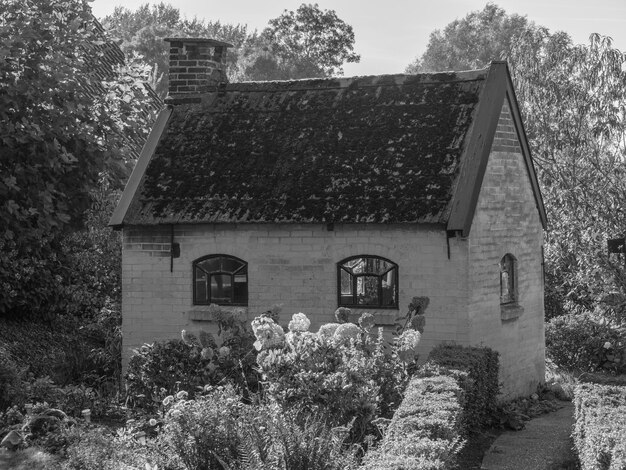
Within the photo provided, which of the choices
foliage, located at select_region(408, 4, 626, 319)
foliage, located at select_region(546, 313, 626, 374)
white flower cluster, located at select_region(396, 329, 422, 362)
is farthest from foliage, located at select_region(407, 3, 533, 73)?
white flower cluster, located at select_region(396, 329, 422, 362)

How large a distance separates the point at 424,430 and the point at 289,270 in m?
7.22

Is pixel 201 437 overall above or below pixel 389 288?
below

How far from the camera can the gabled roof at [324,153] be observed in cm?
1535

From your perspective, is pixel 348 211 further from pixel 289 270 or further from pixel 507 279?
pixel 507 279

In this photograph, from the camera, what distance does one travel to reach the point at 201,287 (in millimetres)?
16547

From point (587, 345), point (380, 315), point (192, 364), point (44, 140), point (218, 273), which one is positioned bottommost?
point (587, 345)

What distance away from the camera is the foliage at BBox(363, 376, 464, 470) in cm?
784

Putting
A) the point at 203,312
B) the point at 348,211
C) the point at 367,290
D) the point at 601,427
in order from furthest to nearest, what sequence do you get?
1. the point at 203,312
2. the point at 367,290
3. the point at 348,211
4. the point at 601,427

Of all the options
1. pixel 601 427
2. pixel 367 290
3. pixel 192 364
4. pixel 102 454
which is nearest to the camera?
pixel 601 427

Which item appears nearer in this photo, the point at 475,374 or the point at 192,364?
the point at 475,374

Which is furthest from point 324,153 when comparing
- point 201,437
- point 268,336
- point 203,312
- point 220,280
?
point 201,437

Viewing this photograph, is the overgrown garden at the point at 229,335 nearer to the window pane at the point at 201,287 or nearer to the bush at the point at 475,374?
the bush at the point at 475,374

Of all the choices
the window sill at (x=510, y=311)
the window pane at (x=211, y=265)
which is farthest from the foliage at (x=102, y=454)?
the window sill at (x=510, y=311)

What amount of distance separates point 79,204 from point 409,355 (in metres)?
8.38
